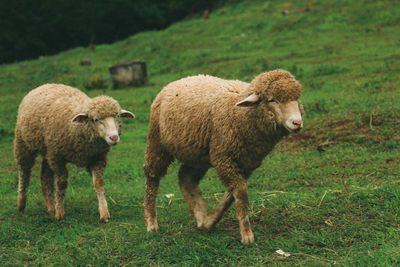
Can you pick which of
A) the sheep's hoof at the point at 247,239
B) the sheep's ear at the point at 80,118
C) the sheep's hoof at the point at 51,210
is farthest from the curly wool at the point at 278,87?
the sheep's hoof at the point at 51,210

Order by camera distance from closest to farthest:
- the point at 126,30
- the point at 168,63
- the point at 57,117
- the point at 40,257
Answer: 1. the point at 40,257
2. the point at 57,117
3. the point at 168,63
4. the point at 126,30

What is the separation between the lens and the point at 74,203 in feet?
23.1

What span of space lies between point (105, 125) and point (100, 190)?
919 millimetres

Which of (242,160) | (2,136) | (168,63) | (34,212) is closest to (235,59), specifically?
(168,63)

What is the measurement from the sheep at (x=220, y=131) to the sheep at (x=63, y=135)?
80cm

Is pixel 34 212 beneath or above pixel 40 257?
beneath

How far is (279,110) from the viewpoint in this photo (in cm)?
438

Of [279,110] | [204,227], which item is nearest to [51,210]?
[204,227]

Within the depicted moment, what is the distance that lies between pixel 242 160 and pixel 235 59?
480 inches

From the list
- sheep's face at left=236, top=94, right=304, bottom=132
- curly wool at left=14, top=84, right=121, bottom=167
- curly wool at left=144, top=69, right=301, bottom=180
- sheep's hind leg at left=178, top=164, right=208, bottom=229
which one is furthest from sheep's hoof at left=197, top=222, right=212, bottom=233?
curly wool at left=14, top=84, right=121, bottom=167

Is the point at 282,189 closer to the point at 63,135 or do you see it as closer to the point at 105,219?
the point at 105,219

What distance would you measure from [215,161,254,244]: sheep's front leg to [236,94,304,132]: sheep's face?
2.09ft

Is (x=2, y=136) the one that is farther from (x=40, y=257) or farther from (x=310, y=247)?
(x=310, y=247)

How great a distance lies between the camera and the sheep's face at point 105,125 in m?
5.79
